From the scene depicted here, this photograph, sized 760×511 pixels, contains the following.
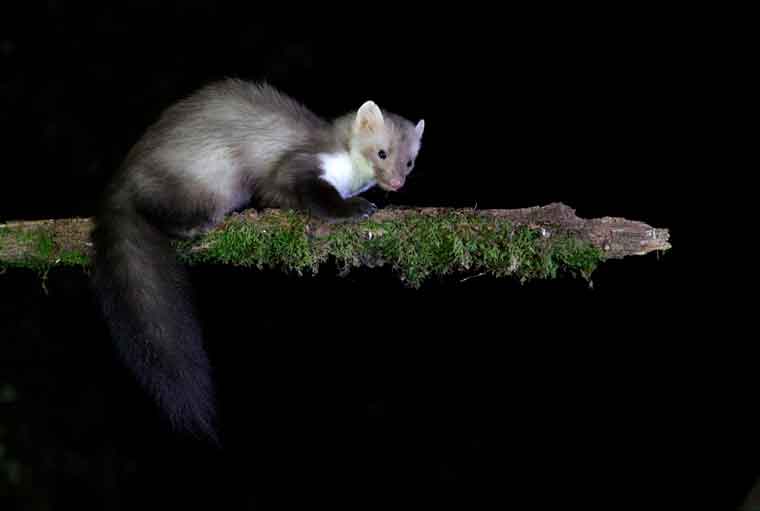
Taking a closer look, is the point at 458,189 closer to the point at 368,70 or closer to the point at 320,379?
the point at 368,70

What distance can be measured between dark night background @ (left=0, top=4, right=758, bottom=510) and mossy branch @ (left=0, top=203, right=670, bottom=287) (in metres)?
2.12

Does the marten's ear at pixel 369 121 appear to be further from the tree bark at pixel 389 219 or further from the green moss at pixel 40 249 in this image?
the green moss at pixel 40 249

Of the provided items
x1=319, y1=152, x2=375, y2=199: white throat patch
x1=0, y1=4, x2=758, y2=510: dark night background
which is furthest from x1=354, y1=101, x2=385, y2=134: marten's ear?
x1=0, y1=4, x2=758, y2=510: dark night background

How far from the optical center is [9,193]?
580 cm

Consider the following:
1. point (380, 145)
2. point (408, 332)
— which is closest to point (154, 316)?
point (380, 145)

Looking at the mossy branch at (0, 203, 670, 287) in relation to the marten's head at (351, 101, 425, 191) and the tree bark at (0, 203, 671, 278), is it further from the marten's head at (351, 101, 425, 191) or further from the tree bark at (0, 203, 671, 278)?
the marten's head at (351, 101, 425, 191)

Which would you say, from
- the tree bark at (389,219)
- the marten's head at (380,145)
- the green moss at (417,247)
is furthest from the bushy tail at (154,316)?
the marten's head at (380,145)

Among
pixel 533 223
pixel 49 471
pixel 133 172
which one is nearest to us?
pixel 533 223

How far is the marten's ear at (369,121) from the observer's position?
3877 mm

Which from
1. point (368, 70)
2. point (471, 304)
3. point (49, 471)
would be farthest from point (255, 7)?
point (49, 471)

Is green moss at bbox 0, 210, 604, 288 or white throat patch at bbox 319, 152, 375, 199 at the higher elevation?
white throat patch at bbox 319, 152, 375, 199

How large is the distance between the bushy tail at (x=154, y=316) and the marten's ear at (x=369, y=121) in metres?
1.02

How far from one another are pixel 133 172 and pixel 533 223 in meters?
1.65

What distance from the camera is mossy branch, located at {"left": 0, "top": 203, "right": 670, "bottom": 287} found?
10.4ft
